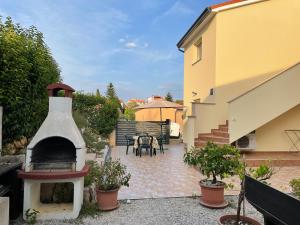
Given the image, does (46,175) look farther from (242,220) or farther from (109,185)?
(242,220)

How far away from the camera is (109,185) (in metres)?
4.98

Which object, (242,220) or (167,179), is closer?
(242,220)

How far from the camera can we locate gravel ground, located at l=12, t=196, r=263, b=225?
14.4ft

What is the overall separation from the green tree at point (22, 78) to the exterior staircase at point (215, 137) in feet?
19.6

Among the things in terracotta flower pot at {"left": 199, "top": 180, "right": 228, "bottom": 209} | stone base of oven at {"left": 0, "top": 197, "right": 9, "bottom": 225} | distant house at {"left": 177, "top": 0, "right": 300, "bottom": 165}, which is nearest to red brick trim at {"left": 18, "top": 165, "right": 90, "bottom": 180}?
stone base of oven at {"left": 0, "top": 197, "right": 9, "bottom": 225}

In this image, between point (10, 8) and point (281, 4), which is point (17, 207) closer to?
point (10, 8)

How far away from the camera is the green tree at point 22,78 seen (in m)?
5.01

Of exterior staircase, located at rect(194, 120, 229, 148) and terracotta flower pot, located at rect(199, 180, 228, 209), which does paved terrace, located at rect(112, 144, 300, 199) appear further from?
exterior staircase, located at rect(194, 120, 229, 148)

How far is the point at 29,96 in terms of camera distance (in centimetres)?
586

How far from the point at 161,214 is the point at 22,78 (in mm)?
3958

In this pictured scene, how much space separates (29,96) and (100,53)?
1273 centimetres

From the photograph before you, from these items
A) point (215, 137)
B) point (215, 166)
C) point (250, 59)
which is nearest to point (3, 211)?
point (215, 166)

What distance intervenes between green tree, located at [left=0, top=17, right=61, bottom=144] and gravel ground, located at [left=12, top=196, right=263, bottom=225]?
2.28 meters

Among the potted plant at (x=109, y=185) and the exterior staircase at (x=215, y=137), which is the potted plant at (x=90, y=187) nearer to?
the potted plant at (x=109, y=185)
